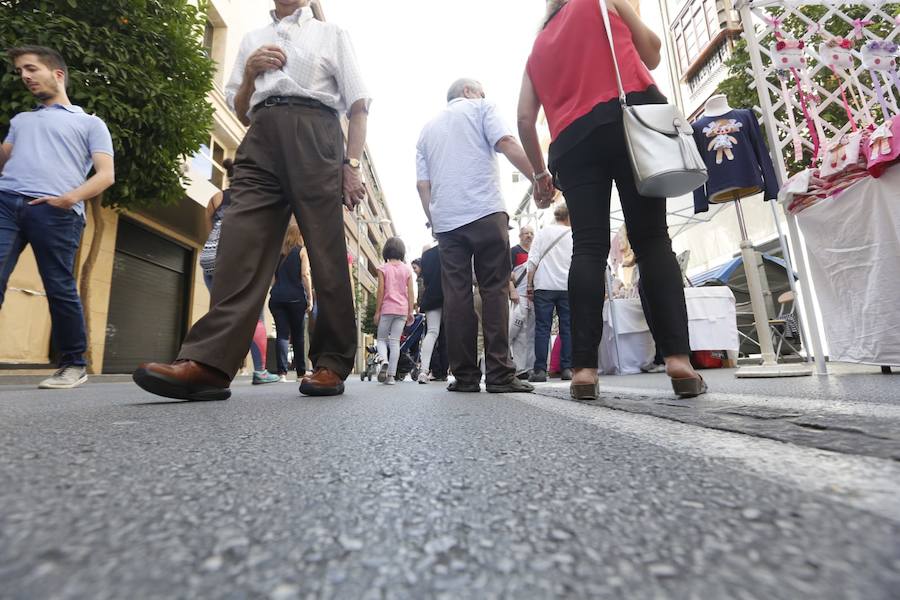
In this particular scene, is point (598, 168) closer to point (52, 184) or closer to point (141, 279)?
point (52, 184)

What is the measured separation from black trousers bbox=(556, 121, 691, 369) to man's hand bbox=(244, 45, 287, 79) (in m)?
1.30

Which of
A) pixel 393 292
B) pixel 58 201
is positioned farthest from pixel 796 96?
pixel 58 201

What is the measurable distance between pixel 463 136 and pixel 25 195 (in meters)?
2.51

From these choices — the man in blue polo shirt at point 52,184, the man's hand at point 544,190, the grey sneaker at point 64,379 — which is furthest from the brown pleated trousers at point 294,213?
the grey sneaker at point 64,379

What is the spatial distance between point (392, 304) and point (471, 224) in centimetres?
274

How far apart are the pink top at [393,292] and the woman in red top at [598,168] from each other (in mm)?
3595

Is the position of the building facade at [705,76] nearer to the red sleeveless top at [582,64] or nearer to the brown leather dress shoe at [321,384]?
the red sleeveless top at [582,64]

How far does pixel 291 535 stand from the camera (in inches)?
15.2

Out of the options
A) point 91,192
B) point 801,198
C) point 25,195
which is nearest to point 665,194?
point 801,198

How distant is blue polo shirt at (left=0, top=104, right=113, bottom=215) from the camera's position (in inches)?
110

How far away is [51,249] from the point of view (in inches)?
112

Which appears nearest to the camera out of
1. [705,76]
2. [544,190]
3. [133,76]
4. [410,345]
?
[544,190]

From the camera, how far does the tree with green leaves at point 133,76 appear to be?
4.37 meters

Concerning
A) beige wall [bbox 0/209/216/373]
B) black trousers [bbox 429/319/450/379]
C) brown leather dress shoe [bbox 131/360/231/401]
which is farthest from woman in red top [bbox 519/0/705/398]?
beige wall [bbox 0/209/216/373]
